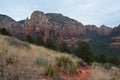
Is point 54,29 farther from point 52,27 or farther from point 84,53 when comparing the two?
point 84,53

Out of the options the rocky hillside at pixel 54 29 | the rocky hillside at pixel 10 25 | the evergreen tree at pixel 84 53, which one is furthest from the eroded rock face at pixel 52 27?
the evergreen tree at pixel 84 53

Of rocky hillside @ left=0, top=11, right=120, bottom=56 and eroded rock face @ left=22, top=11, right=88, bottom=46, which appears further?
→ eroded rock face @ left=22, top=11, right=88, bottom=46

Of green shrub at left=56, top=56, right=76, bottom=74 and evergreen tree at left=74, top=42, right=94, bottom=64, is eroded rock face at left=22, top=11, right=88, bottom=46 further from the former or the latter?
green shrub at left=56, top=56, right=76, bottom=74

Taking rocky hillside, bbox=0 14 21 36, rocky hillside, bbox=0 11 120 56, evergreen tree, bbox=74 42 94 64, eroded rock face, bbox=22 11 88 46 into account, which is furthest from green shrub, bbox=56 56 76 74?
eroded rock face, bbox=22 11 88 46

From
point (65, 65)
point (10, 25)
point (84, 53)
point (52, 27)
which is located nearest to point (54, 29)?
point (52, 27)

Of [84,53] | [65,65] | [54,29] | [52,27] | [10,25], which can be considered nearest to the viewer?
[65,65]

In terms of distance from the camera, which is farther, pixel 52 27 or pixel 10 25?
pixel 52 27

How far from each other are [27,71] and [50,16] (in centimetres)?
17512

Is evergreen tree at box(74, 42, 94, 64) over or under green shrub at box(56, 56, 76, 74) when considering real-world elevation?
under

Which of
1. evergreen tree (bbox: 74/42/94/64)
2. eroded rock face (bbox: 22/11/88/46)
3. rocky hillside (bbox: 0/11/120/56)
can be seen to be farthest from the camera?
eroded rock face (bbox: 22/11/88/46)

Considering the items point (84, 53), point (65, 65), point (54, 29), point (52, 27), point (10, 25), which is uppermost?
point (10, 25)

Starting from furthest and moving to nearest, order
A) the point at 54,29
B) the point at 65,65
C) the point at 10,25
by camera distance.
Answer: the point at 54,29, the point at 10,25, the point at 65,65

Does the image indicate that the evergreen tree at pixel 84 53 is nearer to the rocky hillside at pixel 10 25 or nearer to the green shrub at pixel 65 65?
the green shrub at pixel 65 65

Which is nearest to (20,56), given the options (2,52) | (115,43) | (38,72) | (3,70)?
(2,52)
